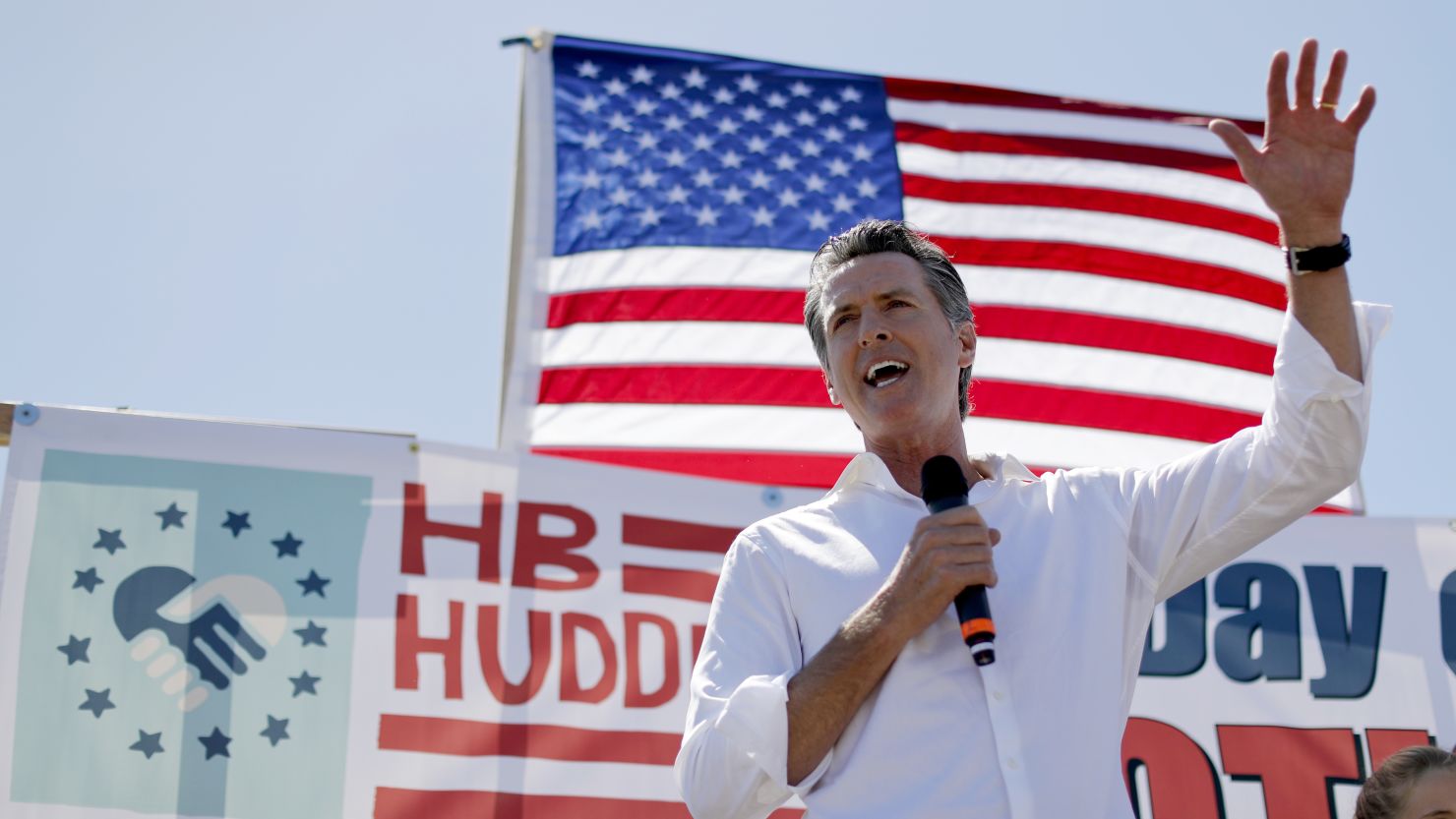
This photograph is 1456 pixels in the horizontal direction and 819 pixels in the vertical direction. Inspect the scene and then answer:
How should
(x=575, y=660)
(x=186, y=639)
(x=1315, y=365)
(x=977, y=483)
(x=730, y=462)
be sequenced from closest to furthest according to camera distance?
1. (x=1315, y=365)
2. (x=977, y=483)
3. (x=186, y=639)
4. (x=575, y=660)
5. (x=730, y=462)

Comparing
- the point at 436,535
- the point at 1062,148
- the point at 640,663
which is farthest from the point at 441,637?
the point at 1062,148

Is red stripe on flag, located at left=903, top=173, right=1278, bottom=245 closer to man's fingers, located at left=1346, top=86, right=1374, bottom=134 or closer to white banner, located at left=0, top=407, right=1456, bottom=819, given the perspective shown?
white banner, located at left=0, top=407, right=1456, bottom=819

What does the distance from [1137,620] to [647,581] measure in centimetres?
202

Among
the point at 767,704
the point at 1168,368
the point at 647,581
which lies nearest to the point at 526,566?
the point at 647,581

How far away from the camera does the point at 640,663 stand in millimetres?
3672

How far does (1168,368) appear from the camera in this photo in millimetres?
5086

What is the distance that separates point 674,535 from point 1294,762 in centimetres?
178

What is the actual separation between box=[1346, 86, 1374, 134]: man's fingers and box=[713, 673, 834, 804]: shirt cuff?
38.4 inches

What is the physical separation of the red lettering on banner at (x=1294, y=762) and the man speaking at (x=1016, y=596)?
2.11 metres

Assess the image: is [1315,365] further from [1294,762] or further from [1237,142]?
[1294,762]

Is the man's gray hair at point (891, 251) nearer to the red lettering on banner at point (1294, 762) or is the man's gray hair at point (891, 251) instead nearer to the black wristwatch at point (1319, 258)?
the black wristwatch at point (1319, 258)

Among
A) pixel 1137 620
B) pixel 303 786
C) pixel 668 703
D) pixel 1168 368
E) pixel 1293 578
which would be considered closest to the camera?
pixel 1137 620

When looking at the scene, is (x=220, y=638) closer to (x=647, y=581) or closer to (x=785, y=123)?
(x=647, y=581)

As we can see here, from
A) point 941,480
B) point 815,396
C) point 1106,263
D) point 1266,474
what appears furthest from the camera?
point 1106,263
